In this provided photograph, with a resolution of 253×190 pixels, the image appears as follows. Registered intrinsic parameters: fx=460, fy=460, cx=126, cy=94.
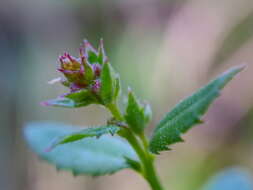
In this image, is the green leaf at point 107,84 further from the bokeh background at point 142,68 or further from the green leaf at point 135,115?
the bokeh background at point 142,68

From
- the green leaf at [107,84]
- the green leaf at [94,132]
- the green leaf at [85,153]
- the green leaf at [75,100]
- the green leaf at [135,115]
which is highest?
the green leaf at [85,153]

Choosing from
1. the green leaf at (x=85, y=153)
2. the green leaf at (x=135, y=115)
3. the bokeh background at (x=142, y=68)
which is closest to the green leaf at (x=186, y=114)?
the green leaf at (x=135, y=115)

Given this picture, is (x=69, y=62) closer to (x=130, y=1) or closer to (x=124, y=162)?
(x=124, y=162)

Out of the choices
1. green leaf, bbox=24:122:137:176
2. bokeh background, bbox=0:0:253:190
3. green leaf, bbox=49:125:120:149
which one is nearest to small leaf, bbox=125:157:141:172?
green leaf, bbox=24:122:137:176

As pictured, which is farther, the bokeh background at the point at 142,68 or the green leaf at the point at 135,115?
the bokeh background at the point at 142,68

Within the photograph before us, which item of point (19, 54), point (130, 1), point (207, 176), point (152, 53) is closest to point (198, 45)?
point (152, 53)

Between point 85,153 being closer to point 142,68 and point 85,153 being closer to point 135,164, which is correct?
point 135,164
